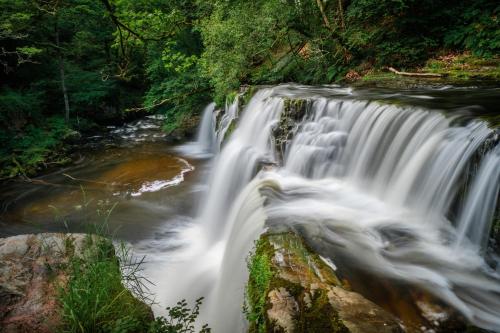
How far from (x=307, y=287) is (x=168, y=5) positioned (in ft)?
56.9

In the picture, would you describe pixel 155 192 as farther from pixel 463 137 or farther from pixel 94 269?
pixel 463 137

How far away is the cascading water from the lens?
3.58 m

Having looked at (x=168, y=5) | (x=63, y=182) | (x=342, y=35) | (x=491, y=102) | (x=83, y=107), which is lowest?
(x=63, y=182)

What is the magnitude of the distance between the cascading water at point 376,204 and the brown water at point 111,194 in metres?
1.50

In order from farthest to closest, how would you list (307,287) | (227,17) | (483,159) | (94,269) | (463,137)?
(227,17), (463,137), (483,159), (94,269), (307,287)

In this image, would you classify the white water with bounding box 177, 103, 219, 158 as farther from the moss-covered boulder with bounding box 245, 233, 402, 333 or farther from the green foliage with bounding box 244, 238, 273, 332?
the moss-covered boulder with bounding box 245, 233, 402, 333

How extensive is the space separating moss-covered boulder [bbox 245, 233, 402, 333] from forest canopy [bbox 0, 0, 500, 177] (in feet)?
20.5

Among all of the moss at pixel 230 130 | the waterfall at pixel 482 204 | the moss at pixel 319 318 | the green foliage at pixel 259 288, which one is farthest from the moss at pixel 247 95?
the moss at pixel 319 318

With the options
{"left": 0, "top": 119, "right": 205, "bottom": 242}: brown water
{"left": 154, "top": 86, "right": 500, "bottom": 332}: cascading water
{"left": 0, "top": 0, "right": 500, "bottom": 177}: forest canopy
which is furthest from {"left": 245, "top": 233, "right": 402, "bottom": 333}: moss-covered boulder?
{"left": 0, "top": 0, "right": 500, "bottom": 177}: forest canopy

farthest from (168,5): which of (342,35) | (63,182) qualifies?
(63,182)

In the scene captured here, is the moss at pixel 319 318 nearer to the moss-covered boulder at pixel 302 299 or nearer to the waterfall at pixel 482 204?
the moss-covered boulder at pixel 302 299

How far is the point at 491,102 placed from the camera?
Answer: 18.5 feet

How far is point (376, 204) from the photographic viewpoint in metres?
5.33

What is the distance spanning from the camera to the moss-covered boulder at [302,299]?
8.04ft
